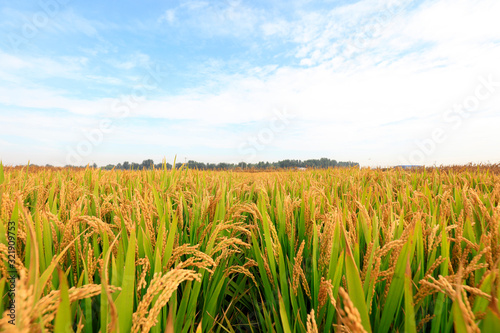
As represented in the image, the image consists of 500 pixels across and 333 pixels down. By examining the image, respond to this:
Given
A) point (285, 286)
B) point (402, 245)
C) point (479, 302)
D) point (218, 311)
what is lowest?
point (218, 311)

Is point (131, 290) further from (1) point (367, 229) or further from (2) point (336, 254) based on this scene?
(1) point (367, 229)

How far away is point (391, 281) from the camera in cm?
104

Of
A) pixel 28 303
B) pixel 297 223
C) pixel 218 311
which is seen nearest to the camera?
pixel 28 303

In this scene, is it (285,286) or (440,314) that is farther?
(285,286)

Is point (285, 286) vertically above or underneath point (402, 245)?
underneath

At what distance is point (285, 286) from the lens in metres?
1.23

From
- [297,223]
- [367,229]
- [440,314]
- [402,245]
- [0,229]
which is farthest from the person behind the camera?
[297,223]

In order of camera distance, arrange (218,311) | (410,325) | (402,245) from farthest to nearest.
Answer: (218,311), (402,245), (410,325)

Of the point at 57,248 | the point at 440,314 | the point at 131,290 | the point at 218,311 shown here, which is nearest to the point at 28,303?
the point at 131,290

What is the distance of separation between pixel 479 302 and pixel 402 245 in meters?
0.28

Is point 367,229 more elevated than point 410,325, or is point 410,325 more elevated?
point 367,229

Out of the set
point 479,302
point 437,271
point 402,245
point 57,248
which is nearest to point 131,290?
point 57,248

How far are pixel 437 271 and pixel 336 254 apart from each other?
1.91ft

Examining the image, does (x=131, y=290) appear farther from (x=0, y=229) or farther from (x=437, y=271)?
(x=437, y=271)
